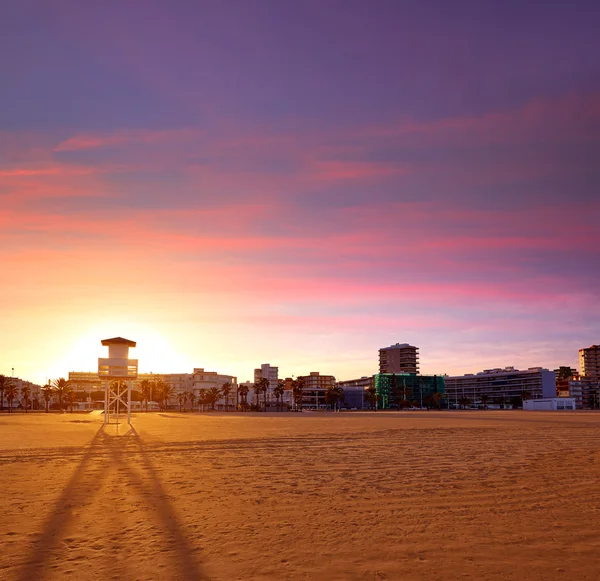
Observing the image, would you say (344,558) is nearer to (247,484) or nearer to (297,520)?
(297,520)

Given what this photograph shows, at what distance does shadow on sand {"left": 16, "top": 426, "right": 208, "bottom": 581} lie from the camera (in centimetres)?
854

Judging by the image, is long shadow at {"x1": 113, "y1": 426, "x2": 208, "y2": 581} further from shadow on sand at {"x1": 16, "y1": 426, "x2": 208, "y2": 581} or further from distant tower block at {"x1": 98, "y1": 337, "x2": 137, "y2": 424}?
distant tower block at {"x1": 98, "y1": 337, "x2": 137, "y2": 424}

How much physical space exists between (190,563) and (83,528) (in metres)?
3.41

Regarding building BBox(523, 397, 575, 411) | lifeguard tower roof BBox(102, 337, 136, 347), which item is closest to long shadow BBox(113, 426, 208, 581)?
lifeguard tower roof BBox(102, 337, 136, 347)

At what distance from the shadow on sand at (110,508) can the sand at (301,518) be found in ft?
0.15

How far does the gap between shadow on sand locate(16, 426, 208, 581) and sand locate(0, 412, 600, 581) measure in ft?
0.15

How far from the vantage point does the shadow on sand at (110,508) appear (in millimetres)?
8539

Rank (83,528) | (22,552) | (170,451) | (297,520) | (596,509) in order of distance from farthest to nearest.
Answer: (170,451) → (596,509) → (297,520) → (83,528) → (22,552)

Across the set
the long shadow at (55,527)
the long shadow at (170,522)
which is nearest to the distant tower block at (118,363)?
the long shadow at (170,522)

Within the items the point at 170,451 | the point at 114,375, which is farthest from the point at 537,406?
the point at 170,451

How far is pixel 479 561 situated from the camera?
29.1ft

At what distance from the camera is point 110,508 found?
516 inches

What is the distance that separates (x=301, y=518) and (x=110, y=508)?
4.39 m

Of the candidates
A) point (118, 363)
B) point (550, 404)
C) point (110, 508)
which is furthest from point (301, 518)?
point (550, 404)
